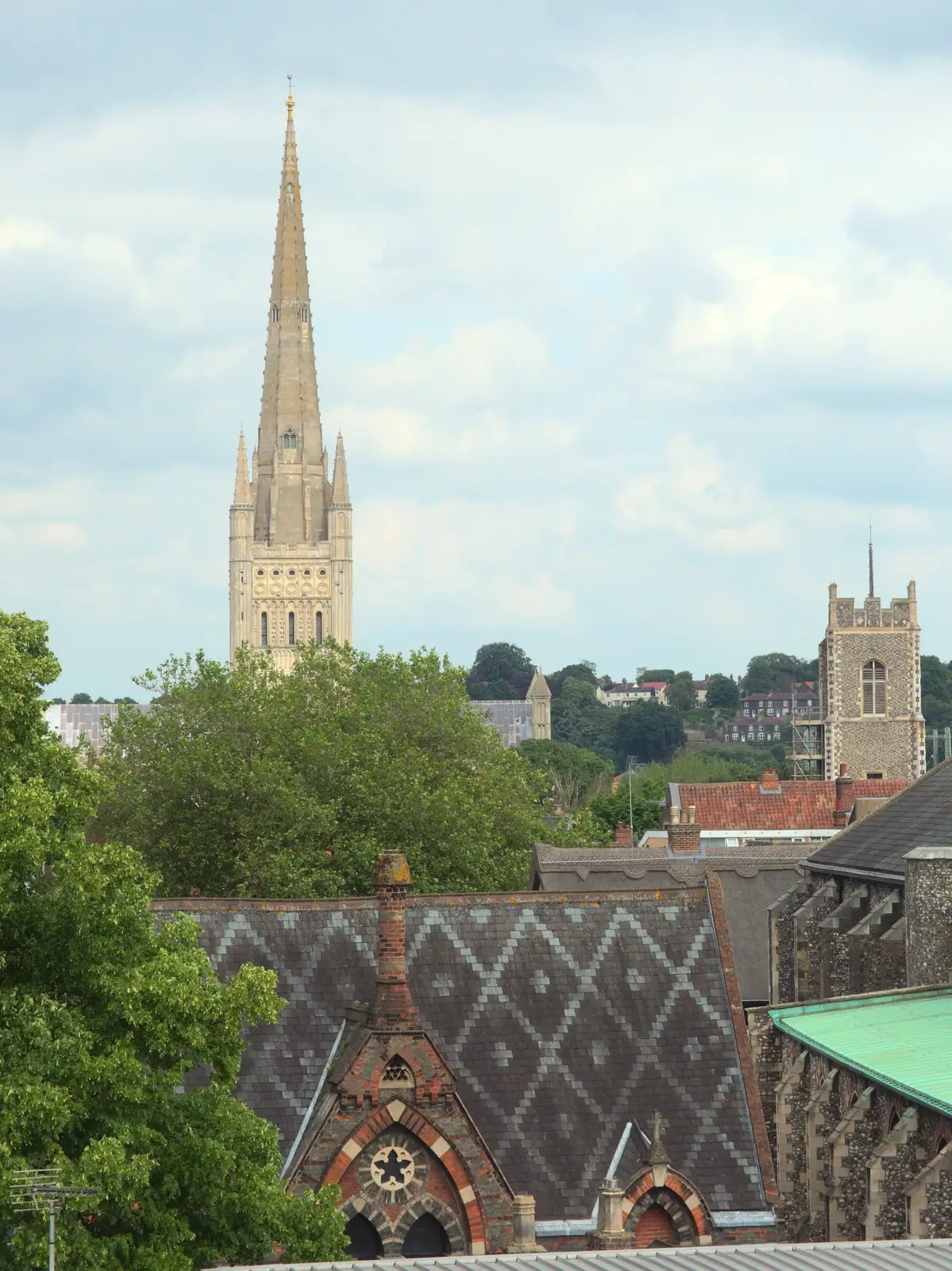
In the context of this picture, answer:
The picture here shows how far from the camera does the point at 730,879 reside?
5669 cm

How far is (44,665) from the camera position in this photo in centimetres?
2130

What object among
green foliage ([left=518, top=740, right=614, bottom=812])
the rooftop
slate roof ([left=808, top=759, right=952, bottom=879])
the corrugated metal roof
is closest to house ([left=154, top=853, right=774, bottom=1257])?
the corrugated metal roof

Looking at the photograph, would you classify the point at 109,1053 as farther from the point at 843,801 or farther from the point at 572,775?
the point at 572,775

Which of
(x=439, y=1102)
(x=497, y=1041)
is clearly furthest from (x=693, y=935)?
(x=439, y=1102)

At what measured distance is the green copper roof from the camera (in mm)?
29266

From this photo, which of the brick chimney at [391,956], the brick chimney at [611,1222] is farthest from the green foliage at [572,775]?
the brick chimney at [611,1222]

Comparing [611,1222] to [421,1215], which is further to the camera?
[421,1215]

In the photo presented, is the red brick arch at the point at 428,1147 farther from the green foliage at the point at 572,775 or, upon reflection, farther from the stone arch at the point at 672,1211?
the green foliage at the point at 572,775

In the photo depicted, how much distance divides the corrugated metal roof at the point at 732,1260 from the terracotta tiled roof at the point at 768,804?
75.5m

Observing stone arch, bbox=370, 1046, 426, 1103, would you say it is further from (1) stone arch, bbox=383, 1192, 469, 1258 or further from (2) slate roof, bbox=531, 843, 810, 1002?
(2) slate roof, bbox=531, 843, 810, 1002

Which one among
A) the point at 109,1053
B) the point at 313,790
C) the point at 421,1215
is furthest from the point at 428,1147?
the point at 313,790

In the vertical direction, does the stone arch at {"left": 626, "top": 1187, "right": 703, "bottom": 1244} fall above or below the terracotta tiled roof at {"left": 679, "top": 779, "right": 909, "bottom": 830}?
below

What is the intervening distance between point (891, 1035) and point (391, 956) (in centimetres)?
1181

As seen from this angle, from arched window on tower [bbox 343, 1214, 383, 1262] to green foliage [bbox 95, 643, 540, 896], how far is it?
2453 cm
